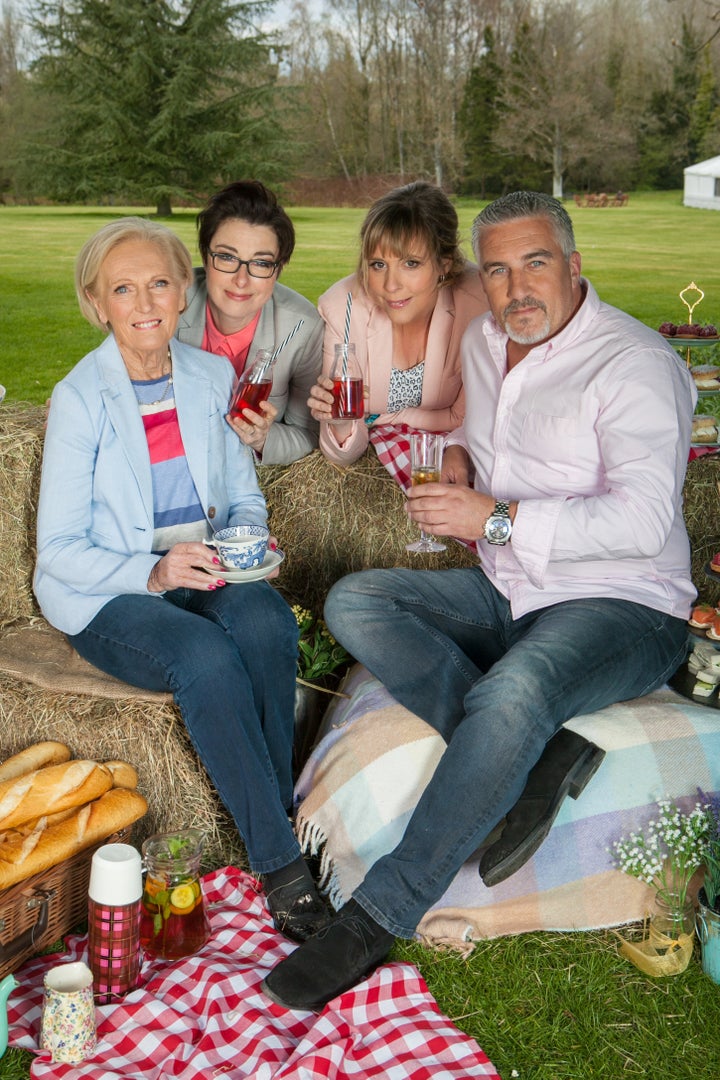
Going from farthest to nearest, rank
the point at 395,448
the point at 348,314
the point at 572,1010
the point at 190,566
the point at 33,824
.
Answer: the point at 395,448 → the point at 348,314 → the point at 190,566 → the point at 33,824 → the point at 572,1010

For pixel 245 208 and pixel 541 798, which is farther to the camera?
pixel 245 208

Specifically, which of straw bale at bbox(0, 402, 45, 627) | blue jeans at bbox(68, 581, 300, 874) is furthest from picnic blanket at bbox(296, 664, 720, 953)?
straw bale at bbox(0, 402, 45, 627)

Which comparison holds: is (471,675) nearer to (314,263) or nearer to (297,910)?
(297,910)

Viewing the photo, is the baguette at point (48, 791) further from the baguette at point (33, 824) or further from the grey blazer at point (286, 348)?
the grey blazer at point (286, 348)

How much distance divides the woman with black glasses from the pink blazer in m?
0.11

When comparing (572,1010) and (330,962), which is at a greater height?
(330,962)

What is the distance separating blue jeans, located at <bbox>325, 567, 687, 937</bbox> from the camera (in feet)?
7.66

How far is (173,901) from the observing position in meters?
2.46

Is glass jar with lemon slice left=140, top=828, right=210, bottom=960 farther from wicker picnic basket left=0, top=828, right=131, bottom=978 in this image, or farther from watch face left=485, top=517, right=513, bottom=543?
watch face left=485, top=517, right=513, bottom=543

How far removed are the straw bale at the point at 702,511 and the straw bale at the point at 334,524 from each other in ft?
2.38

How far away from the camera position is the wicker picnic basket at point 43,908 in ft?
7.67

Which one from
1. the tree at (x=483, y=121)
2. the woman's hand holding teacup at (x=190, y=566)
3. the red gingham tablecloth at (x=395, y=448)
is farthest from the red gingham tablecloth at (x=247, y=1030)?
the tree at (x=483, y=121)

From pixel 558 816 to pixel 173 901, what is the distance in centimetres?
94

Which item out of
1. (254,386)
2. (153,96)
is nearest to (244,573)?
(254,386)
